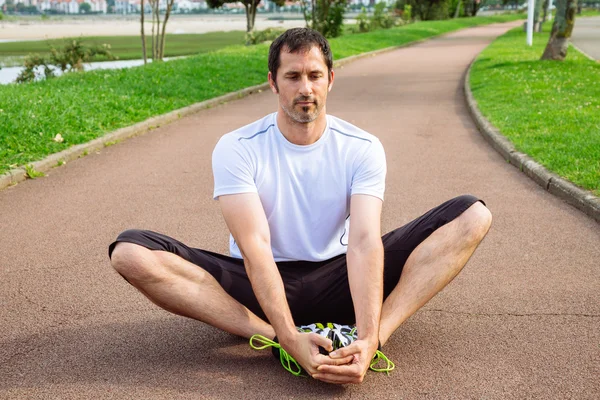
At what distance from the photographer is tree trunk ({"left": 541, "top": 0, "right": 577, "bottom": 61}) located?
18266 millimetres

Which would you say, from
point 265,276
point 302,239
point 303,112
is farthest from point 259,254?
point 303,112

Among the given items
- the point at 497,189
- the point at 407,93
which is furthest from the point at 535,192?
the point at 407,93

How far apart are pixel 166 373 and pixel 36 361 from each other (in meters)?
0.67

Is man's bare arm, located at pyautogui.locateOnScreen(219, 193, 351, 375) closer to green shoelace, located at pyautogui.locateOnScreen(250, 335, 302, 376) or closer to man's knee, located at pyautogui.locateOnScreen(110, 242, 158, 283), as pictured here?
green shoelace, located at pyautogui.locateOnScreen(250, 335, 302, 376)

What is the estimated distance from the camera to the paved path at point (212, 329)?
3.56 metres

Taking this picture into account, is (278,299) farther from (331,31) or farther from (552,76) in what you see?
(331,31)

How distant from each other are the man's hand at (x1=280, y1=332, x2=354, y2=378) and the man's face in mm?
1017

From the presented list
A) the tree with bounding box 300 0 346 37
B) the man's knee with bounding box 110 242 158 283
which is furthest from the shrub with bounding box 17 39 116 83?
the man's knee with bounding box 110 242 158 283

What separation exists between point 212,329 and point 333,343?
99 cm

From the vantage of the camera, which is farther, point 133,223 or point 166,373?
point 133,223

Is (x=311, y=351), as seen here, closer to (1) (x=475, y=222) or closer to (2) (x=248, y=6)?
(1) (x=475, y=222)

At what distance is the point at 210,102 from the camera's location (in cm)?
1375

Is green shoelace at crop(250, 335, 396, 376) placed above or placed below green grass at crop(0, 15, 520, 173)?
below

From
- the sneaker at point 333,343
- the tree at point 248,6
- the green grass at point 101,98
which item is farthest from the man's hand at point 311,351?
the tree at point 248,6
